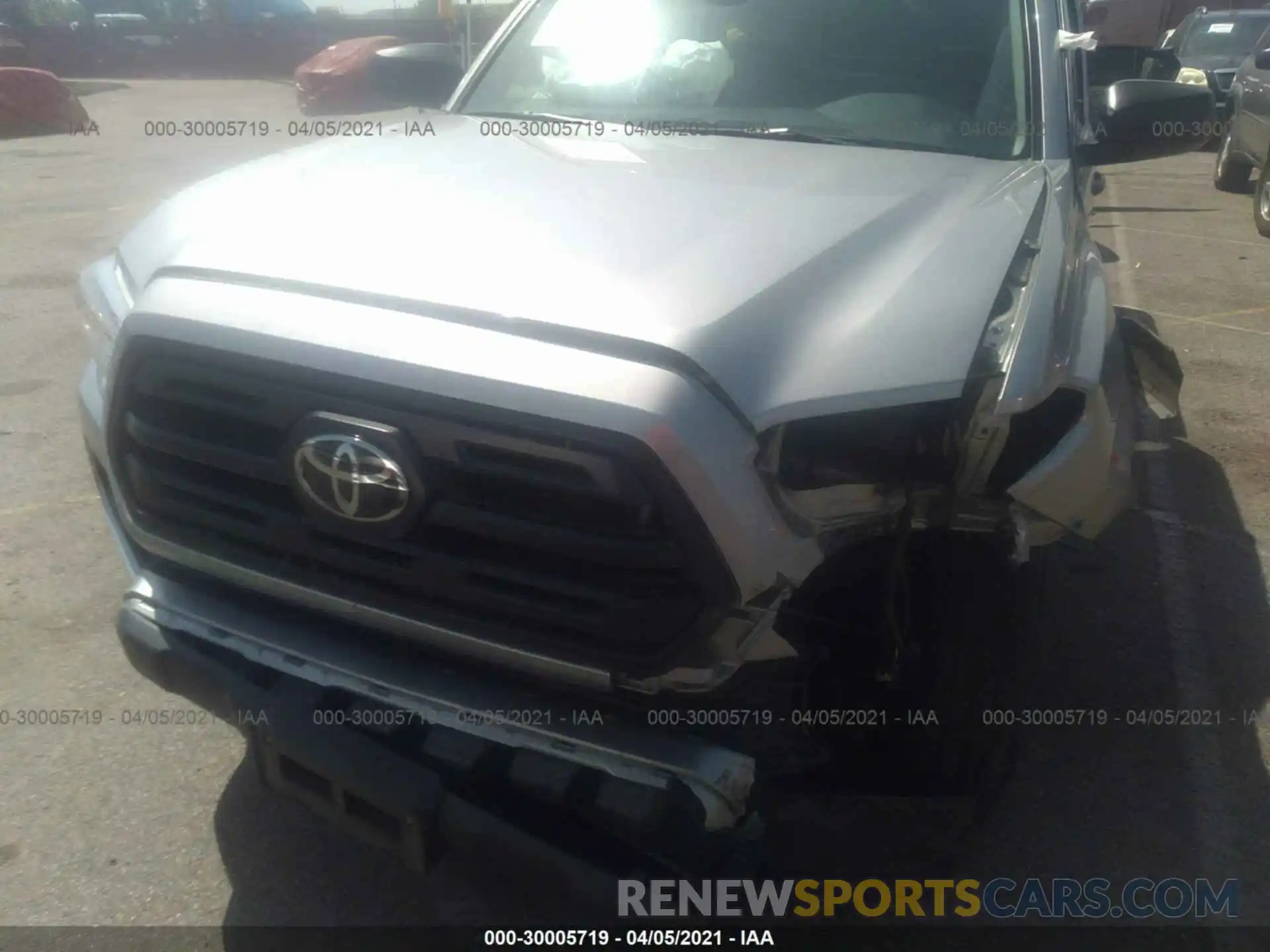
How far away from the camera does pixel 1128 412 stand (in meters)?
2.48

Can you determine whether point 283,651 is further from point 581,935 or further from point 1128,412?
point 1128,412

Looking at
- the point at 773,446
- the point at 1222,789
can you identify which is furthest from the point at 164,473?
the point at 1222,789

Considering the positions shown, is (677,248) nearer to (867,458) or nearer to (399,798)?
(867,458)

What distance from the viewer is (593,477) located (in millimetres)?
1684

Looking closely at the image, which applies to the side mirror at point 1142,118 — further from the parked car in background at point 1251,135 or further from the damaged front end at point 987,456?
the parked car in background at point 1251,135

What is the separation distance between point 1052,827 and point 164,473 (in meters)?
2.08

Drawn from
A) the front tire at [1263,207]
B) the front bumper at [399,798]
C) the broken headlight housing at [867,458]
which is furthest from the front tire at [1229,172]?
the front bumper at [399,798]

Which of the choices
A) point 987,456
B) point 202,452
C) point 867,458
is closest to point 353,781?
point 202,452

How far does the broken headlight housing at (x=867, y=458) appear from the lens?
1849 mm

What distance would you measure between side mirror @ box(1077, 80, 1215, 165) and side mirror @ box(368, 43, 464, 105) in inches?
83.9

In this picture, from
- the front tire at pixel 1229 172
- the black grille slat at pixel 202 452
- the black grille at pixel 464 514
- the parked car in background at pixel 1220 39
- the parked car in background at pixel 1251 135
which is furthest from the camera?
the parked car in background at pixel 1220 39

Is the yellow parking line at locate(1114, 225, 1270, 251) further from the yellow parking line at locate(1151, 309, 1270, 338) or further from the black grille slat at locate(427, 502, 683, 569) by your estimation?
the black grille slat at locate(427, 502, 683, 569)

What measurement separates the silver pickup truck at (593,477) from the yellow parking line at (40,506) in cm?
200

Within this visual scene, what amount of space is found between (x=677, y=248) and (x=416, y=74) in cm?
241
